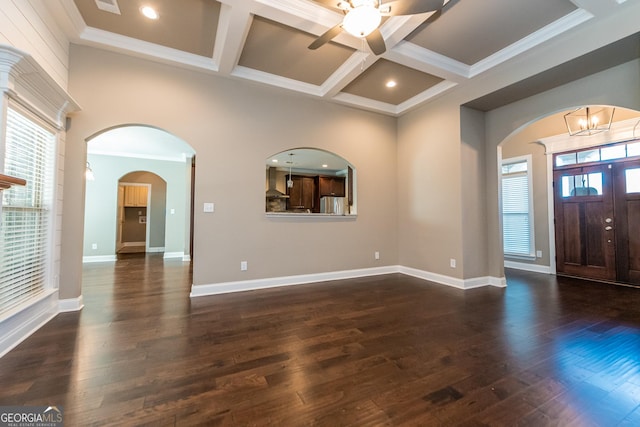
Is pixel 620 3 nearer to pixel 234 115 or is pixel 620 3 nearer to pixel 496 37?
pixel 496 37

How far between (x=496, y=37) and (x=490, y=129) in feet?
5.05

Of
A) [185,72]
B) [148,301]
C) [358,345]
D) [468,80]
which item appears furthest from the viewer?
[468,80]

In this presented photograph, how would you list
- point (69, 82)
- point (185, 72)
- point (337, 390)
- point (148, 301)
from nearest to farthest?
point (337, 390) < point (69, 82) < point (148, 301) < point (185, 72)

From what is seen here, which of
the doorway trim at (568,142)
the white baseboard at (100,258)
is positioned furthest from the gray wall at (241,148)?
the white baseboard at (100,258)

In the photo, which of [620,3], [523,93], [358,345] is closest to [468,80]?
[523,93]

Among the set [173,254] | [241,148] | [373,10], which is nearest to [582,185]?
[373,10]

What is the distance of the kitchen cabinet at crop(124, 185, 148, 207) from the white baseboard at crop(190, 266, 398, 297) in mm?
7132

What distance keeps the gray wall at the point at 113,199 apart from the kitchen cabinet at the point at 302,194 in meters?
3.37

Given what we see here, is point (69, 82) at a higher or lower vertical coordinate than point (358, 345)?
higher

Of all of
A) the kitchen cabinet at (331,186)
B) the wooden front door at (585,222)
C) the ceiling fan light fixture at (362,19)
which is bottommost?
the wooden front door at (585,222)

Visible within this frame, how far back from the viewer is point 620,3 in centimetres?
229

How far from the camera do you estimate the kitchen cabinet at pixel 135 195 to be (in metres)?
8.70

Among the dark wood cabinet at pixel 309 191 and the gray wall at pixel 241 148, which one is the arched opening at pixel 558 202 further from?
the dark wood cabinet at pixel 309 191

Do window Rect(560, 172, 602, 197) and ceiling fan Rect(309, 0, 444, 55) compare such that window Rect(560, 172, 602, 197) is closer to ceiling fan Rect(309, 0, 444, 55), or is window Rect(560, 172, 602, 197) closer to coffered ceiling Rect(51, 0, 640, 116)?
coffered ceiling Rect(51, 0, 640, 116)
